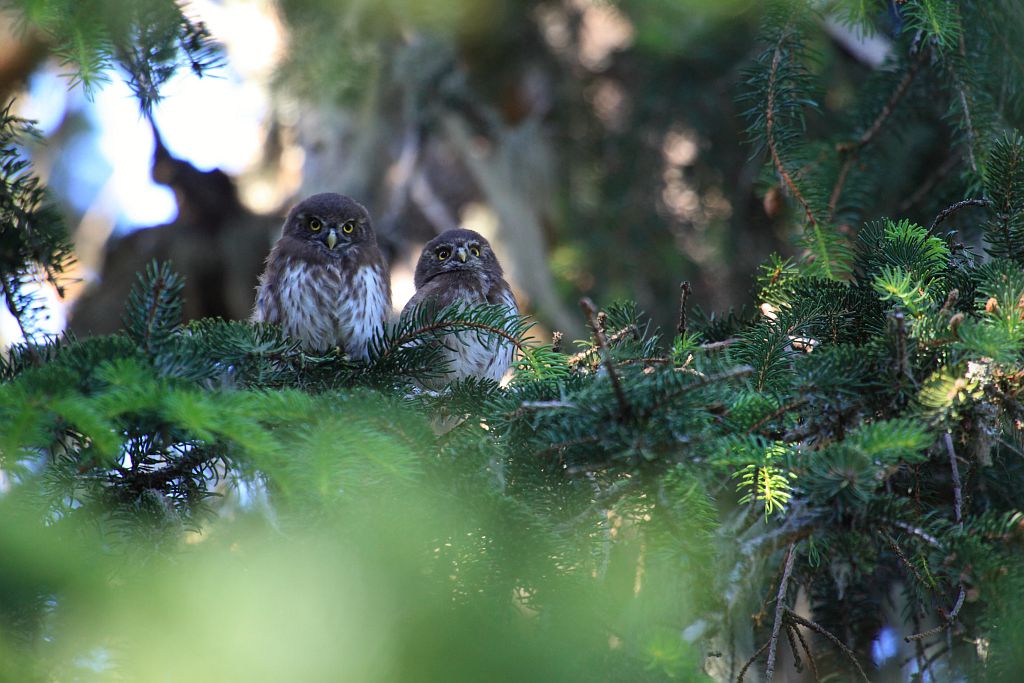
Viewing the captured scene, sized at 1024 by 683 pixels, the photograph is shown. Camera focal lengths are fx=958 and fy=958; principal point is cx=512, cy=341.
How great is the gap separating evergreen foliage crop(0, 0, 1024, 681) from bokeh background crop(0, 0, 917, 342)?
2994 mm

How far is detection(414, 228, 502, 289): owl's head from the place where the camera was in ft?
14.7

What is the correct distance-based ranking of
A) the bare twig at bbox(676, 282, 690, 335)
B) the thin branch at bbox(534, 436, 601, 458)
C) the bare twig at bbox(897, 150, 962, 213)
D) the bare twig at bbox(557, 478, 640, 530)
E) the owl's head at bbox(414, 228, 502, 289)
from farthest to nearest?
the owl's head at bbox(414, 228, 502, 289), the bare twig at bbox(897, 150, 962, 213), the bare twig at bbox(676, 282, 690, 335), the bare twig at bbox(557, 478, 640, 530), the thin branch at bbox(534, 436, 601, 458)

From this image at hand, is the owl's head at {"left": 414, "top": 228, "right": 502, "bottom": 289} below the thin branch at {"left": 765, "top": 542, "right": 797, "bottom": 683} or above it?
above

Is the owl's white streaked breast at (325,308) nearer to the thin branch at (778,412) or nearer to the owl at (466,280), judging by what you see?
the owl at (466,280)

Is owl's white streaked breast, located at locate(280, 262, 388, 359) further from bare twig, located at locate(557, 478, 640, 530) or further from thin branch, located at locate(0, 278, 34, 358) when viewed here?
bare twig, located at locate(557, 478, 640, 530)

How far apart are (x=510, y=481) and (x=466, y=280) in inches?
82.4

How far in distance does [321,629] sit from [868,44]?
492 centimetres

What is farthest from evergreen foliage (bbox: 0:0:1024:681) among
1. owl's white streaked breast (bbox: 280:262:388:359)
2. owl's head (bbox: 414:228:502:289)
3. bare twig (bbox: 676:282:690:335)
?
owl's head (bbox: 414:228:502:289)

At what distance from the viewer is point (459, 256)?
4.49 metres

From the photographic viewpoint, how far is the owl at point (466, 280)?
13.5 ft

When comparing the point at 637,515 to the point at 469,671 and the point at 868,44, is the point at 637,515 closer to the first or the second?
the point at 469,671

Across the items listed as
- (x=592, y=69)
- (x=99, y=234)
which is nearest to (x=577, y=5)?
(x=592, y=69)

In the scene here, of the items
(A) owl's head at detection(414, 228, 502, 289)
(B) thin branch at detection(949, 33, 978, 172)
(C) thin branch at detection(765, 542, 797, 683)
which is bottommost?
(C) thin branch at detection(765, 542, 797, 683)

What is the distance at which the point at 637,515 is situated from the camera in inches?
89.9
